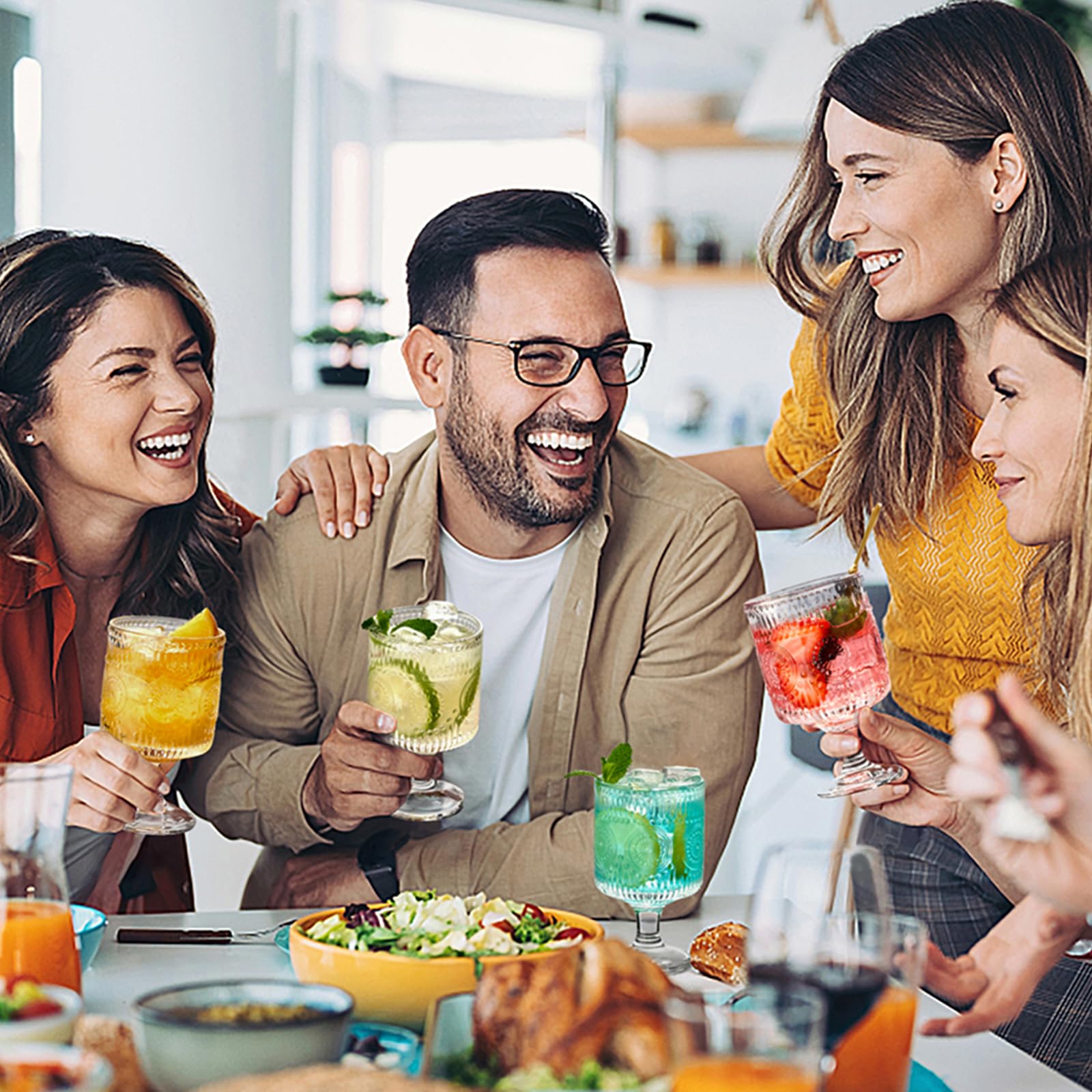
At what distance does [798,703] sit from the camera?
1.66 meters

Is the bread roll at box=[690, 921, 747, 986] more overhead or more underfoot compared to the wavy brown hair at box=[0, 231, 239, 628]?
more underfoot

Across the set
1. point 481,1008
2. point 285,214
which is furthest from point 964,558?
point 285,214

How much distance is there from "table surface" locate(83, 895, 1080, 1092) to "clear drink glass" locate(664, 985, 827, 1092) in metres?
0.47

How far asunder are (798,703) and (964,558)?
54 cm

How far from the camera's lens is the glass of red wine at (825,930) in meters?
0.97

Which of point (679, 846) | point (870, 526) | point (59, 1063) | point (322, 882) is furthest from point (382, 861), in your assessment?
point (59, 1063)

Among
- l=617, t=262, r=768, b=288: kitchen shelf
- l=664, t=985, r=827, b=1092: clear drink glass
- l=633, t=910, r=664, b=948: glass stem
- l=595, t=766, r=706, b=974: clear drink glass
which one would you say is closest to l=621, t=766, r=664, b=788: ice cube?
l=595, t=766, r=706, b=974: clear drink glass

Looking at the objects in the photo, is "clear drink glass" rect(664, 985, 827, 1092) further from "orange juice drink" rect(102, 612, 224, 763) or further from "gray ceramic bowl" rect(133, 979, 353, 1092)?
"orange juice drink" rect(102, 612, 224, 763)

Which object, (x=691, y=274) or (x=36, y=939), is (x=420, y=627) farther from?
(x=691, y=274)

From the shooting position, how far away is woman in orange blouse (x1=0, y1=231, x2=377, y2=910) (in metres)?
1.97

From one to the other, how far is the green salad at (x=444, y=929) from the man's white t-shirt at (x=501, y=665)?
74cm

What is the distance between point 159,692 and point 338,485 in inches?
24.3

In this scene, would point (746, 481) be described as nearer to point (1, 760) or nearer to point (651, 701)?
point (651, 701)

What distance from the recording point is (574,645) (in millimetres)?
2143
